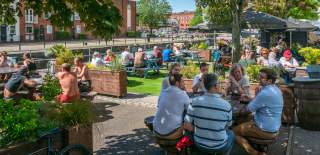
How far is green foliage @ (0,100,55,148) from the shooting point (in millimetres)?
4270

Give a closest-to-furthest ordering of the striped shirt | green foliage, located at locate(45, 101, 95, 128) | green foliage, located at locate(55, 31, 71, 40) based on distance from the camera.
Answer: the striped shirt, green foliage, located at locate(45, 101, 95, 128), green foliage, located at locate(55, 31, 71, 40)

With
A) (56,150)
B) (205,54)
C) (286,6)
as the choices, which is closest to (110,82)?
(56,150)

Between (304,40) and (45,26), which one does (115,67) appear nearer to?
(304,40)

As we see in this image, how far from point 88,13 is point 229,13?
11.4 meters

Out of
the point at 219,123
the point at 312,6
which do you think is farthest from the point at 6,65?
the point at 312,6

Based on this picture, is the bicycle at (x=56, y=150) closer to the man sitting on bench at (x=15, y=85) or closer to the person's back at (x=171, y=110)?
the person's back at (x=171, y=110)

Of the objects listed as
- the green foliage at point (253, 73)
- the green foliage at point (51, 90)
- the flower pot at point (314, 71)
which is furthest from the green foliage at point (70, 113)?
the flower pot at point (314, 71)

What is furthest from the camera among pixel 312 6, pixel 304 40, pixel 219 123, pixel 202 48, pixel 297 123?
pixel 312 6

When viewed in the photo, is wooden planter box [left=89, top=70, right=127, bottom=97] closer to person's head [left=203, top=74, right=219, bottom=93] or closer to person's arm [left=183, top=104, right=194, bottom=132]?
person's arm [left=183, top=104, right=194, bottom=132]

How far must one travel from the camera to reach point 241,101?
7.14 m

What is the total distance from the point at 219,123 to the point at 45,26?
192ft

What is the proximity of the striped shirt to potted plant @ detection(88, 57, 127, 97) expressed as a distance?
23.9 ft

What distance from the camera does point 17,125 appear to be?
428 cm

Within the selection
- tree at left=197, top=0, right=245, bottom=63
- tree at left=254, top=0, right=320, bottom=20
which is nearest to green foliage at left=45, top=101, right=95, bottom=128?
tree at left=197, top=0, right=245, bottom=63
